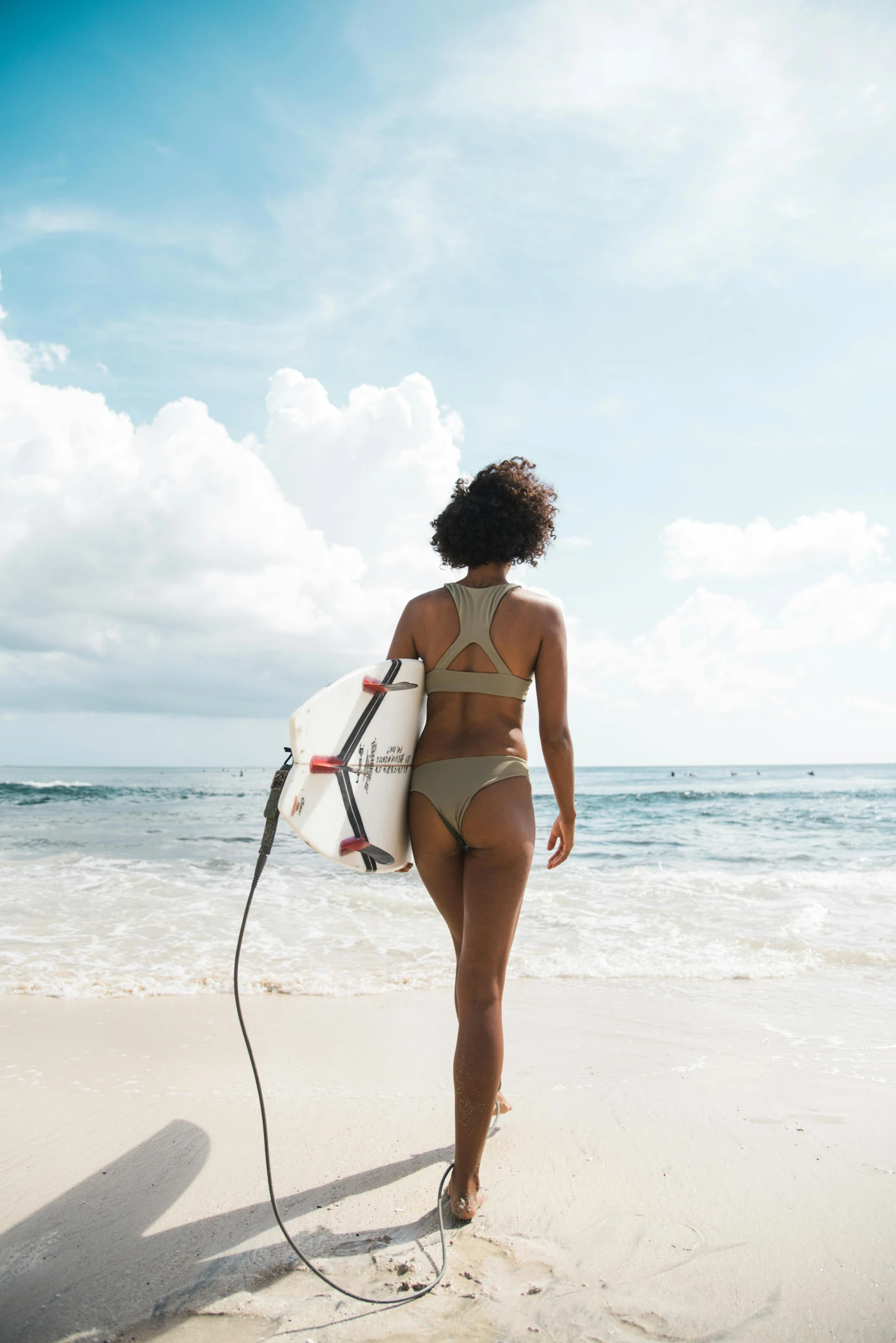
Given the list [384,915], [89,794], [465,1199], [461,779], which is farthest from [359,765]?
[89,794]

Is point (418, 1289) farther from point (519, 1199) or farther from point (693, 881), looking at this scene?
point (693, 881)

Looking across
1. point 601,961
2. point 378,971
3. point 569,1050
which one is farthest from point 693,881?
point 569,1050

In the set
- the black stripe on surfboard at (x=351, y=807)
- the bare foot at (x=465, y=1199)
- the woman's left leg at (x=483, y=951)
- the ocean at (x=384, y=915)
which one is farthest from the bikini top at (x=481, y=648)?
the ocean at (x=384, y=915)

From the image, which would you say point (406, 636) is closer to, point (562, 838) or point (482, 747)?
point (482, 747)

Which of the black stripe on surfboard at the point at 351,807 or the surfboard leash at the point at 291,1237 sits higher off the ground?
the black stripe on surfboard at the point at 351,807

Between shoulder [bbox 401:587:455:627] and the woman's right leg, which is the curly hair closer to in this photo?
shoulder [bbox 401:587:455:627]

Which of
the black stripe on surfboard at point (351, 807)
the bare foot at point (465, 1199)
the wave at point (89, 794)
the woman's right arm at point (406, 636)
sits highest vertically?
the woman's right arm at point (406, 636)

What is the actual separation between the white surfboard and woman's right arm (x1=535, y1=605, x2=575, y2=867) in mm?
427

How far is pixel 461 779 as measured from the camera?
2.25 meters

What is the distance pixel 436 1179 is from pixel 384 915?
13.0 ft

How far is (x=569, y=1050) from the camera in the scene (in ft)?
10.6

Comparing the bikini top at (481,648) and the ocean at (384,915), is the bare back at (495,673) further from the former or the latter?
the ocean at (384,915)

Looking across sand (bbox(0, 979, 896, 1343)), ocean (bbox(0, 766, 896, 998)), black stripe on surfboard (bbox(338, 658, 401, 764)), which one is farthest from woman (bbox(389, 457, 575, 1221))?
ocean (bbox(0, 766, 896, 998))

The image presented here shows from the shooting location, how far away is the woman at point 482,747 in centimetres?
205
